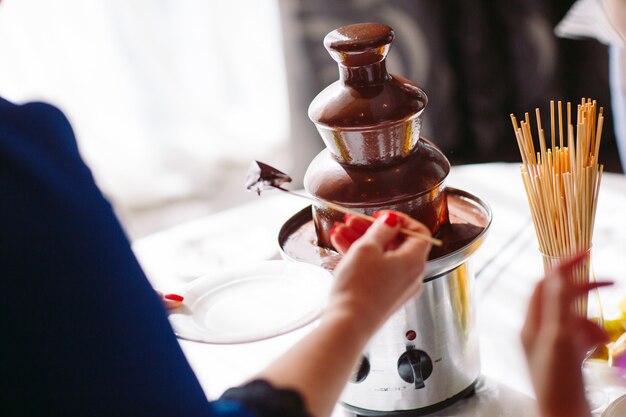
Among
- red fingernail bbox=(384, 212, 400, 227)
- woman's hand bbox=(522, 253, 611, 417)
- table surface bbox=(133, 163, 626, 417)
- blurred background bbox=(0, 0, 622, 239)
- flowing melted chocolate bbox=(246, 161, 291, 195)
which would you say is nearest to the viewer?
woman's hand bbox=(522, 253, 611, 417)

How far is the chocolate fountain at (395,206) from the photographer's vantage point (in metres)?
1.05

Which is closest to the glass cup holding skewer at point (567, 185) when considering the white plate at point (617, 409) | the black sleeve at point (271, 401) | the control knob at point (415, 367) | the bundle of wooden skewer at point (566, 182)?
the bundle of wooden skewer at point (566, 182)

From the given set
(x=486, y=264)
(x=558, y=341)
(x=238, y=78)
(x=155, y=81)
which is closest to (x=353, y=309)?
(x=558, y=341)

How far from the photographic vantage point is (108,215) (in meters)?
0.71

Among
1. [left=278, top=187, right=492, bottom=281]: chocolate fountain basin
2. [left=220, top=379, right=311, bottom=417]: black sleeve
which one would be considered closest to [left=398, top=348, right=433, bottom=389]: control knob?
[left=278, top=187, right=492, bottom=281]: chocolate fountain basin

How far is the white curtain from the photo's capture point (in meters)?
3.51

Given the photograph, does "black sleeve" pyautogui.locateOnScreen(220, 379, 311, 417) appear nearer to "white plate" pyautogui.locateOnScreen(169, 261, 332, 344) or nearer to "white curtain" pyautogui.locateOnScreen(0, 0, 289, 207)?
"white plate" pyautogui.locateOnScreen(169, 261, 332, 344)

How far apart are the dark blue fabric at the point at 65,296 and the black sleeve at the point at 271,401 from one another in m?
0.08

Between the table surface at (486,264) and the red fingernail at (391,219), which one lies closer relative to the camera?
the red fingernail at (391,219)

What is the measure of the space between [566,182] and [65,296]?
68cm

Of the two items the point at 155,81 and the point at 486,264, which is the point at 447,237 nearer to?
the point at 486,264

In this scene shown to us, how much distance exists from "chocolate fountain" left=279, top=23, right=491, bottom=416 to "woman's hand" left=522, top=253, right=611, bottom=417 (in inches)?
8.6

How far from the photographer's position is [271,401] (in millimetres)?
770

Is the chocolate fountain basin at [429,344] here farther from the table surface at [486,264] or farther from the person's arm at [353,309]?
the person's arm at [353,309]
